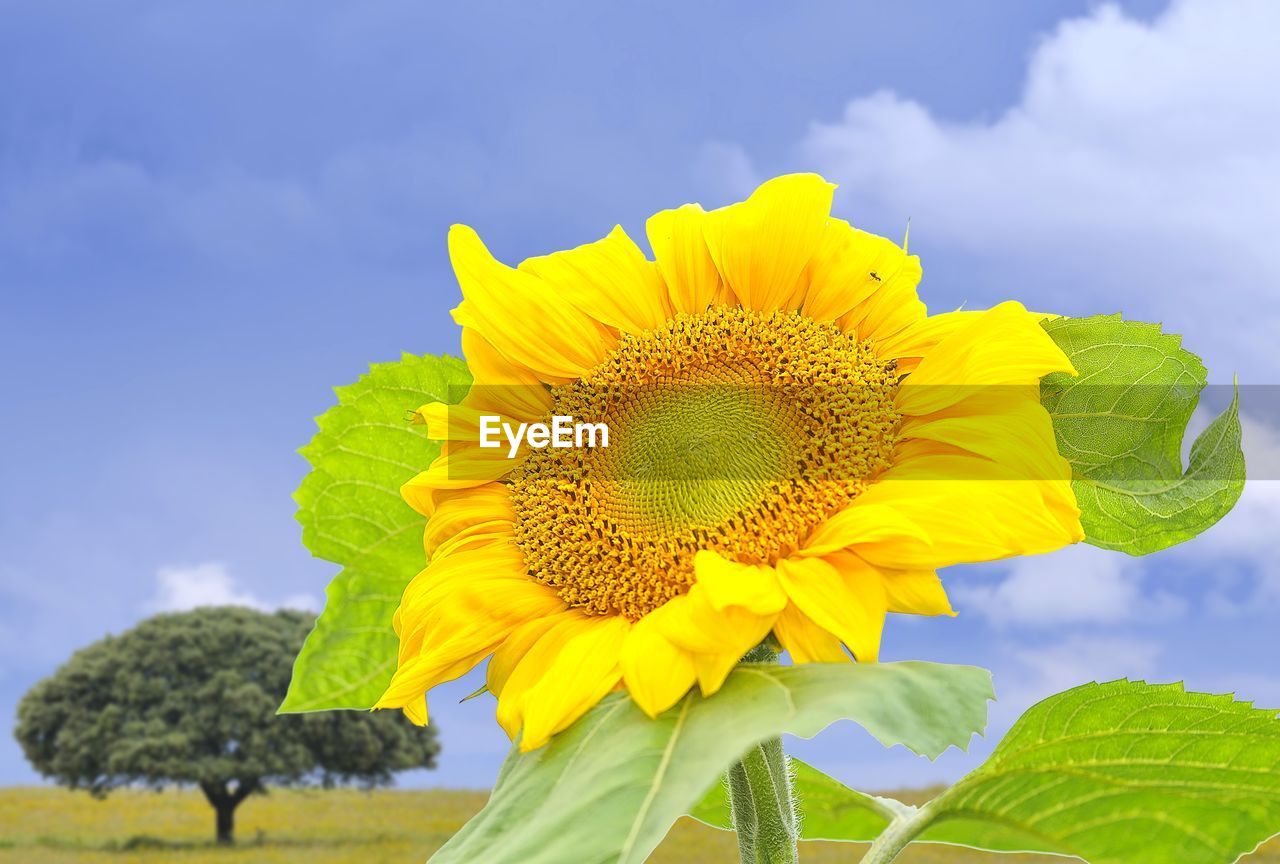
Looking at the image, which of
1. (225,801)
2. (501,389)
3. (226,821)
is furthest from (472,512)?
(226,821)

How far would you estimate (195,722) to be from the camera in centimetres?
2133

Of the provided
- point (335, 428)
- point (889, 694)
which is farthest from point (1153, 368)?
point (335, 428)

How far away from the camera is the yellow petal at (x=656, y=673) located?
1.12m

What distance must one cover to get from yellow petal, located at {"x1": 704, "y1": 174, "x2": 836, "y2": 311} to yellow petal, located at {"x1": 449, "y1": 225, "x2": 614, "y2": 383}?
188 millimetres

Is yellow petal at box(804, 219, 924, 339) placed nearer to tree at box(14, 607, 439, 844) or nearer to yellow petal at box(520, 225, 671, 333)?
yellow petal at box(520, 225, 671, 333)

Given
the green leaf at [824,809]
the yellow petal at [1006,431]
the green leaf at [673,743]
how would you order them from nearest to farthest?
the green leaf at [673,743]
the yellow petal at [1006,431]
the green leaf at [824,809]

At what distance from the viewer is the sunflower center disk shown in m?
1.31

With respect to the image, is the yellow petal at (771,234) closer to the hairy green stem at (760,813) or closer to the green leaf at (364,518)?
the green leaf at (364,518)

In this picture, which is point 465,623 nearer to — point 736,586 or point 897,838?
point 736,586

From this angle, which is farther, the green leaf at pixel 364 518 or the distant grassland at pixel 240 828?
the distant grassland at pixel 240 828

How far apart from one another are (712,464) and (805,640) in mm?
281

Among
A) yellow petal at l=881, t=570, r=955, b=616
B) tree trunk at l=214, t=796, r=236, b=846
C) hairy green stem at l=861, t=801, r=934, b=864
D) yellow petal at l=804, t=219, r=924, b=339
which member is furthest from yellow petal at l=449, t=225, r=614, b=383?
tree trunk at l=214, t=796, r=236, b=846

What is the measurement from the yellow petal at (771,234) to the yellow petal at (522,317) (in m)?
0.19

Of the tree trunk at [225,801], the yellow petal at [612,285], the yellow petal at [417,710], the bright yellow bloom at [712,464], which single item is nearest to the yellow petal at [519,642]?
the bright yellow bloom at [712,464]
